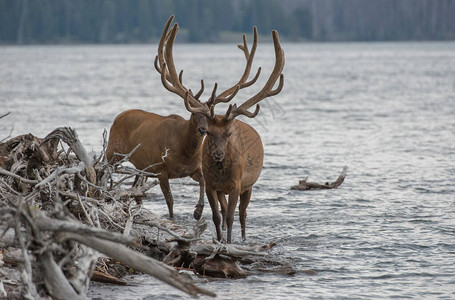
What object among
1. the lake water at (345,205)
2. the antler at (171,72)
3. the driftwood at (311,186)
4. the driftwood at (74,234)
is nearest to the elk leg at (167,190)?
the lake water at (345,205)

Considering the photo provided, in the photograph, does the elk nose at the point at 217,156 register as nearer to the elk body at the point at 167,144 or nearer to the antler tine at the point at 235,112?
the antler tine at the point at 235,112

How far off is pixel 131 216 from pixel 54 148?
1426mm

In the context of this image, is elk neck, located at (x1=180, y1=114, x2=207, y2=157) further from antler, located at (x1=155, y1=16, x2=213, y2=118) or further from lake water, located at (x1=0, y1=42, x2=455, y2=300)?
lake water, located at (x1=0, y1=42, x2=455, y2=300)

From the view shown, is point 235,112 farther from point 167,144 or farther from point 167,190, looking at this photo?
point 167,190

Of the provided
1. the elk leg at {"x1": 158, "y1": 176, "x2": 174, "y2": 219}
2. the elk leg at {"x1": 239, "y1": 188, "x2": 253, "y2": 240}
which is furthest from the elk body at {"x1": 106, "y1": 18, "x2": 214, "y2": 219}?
the elk leg at {"x1": 239, "y1": 188, "x2": 253, "y2": 240}

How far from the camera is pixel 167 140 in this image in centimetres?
1148

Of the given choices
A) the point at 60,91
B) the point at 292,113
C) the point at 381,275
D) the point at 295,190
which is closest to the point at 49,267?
the point at 381,275

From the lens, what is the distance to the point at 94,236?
20.4 feet

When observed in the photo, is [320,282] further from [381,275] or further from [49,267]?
[49,267]

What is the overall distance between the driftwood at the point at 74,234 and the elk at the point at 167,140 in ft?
3.37

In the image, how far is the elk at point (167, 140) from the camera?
422 inches

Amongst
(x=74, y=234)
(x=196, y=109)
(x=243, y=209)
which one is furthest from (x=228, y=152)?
(x=74, y=234)

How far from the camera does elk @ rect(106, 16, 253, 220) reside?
10711mm

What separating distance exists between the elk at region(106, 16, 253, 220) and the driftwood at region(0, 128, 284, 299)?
3.37 ft
